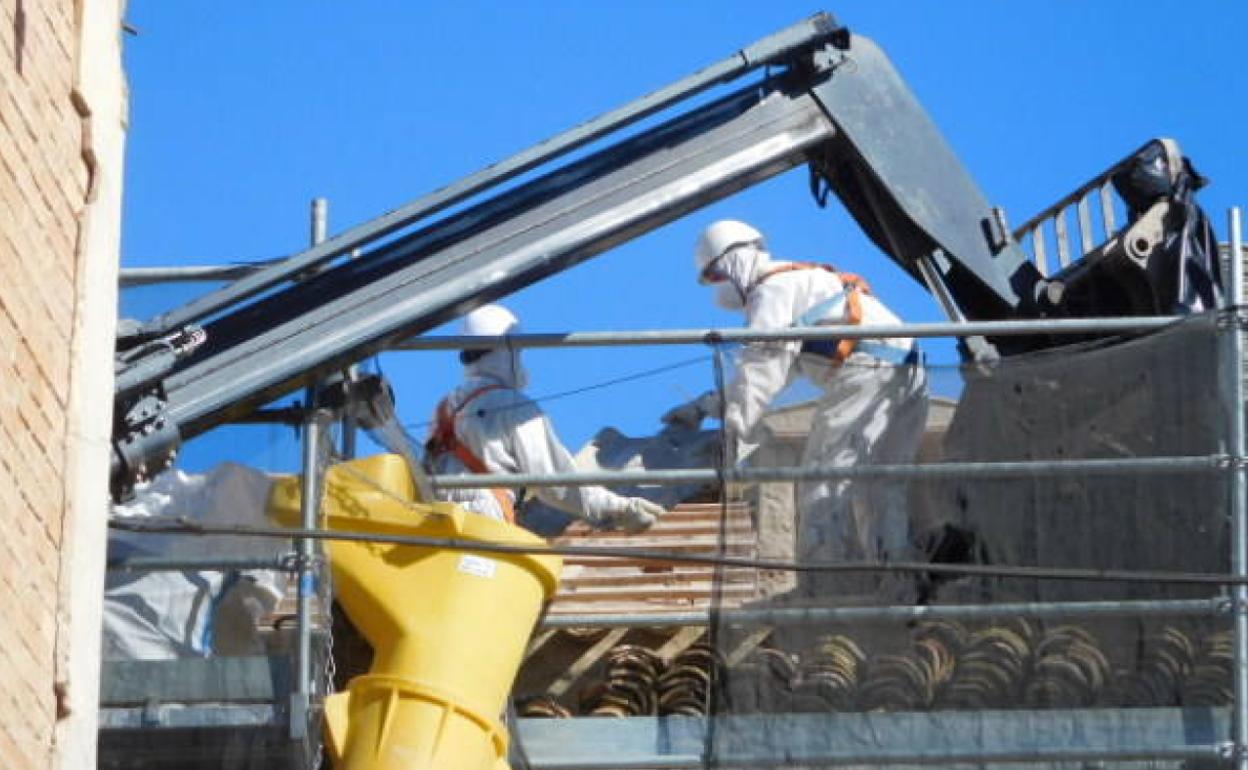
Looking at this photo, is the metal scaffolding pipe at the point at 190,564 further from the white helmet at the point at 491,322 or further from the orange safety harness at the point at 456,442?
the white helmet at the point at 491,322

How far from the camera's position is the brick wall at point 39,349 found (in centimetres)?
1140

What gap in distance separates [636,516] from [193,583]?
242cm

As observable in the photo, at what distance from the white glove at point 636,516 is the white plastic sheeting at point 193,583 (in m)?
2.14

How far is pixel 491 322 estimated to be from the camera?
18641mm

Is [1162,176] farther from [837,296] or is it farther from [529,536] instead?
[529,536]

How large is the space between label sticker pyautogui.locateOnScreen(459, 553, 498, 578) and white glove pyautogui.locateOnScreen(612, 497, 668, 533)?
61.9 inches

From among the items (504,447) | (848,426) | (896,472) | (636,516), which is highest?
(504,447)

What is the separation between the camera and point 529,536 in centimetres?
1543

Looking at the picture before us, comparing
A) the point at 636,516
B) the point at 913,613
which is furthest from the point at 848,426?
the point at 636,516

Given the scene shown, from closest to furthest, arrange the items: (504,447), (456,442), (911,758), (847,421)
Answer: (911,758)
(847,421)
(504,447)
(456,442)

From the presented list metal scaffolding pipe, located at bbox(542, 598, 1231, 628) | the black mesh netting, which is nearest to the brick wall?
metal scaffolding pipe, located at bbox(542, 598, 1231, 628)

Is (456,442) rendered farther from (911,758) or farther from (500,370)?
(911,758)

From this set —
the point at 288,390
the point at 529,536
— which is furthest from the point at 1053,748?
the point at 288,390

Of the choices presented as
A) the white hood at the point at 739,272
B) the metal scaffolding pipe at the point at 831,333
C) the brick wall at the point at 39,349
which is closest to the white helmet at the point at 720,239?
the white hood at the point at 739,272
